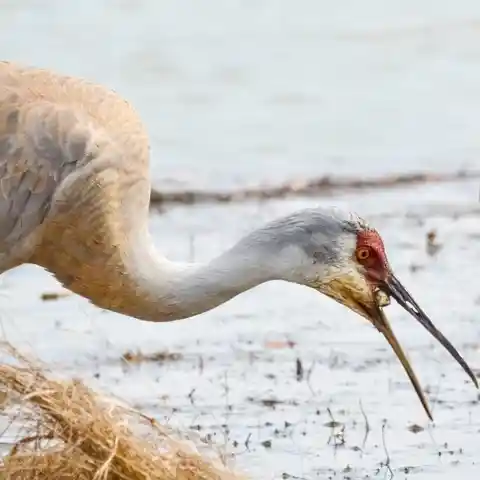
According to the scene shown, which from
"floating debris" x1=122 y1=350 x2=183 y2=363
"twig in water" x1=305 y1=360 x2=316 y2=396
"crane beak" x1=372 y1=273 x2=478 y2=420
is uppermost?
"crane beak" x1=372 y1=273 x2=478 y2=420

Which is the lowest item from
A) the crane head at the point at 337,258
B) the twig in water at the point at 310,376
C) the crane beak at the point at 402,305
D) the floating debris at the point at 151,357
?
the floating debris at the point at 151,357

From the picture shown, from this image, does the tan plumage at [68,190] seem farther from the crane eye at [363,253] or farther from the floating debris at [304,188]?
the floating debris at [304,188]

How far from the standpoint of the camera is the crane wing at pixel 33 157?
671cm

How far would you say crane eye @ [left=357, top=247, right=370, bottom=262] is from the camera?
21.6ft

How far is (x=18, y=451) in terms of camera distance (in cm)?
639

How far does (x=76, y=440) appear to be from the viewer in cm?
625

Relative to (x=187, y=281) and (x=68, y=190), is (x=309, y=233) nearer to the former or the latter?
(x=187, y=281)

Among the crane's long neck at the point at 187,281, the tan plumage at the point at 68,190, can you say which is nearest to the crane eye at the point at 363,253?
the crane's long neck at the point at 187,281

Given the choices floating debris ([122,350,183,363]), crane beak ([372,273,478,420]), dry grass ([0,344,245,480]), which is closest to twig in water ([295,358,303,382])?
floating debris ([122,350,183,363])

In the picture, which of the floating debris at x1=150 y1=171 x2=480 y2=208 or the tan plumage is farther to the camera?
the floating debris at x1=150 y1=171 x2=480 y2=208

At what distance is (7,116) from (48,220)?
38cm

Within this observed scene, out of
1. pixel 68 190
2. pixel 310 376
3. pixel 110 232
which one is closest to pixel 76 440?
pixel 110 232

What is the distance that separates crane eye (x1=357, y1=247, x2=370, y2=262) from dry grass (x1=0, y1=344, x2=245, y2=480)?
822 millimetres

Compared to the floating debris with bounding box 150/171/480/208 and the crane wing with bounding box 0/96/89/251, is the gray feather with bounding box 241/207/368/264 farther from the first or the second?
the floating debris with bounding box 150/171/480/208
